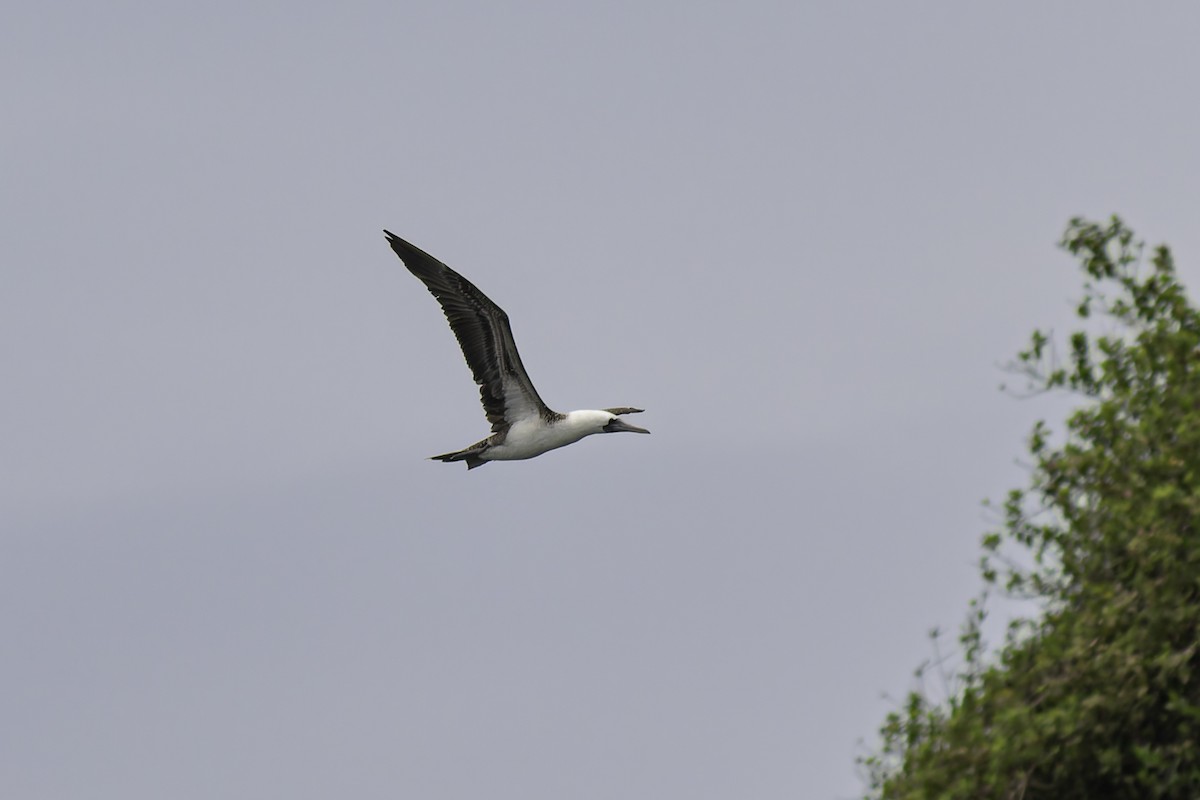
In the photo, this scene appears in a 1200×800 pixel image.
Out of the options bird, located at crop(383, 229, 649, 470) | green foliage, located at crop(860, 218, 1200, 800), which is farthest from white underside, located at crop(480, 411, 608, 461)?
green foliage, located at crop(860, 218, 1200, 800)

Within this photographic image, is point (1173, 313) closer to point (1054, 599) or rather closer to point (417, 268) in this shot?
point (1054, 599)

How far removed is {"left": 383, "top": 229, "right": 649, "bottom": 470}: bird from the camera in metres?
24.6

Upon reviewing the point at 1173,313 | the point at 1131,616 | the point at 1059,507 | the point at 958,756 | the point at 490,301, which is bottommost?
the point at 958,756

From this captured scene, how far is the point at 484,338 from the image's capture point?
24828mm

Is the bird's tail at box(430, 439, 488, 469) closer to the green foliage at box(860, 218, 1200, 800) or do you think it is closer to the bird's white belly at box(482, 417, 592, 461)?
the bird's white belly at box(482, 417, 592, 461)

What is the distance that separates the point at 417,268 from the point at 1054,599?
12.3 metres

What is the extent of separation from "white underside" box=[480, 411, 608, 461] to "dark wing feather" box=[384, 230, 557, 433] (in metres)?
0.16

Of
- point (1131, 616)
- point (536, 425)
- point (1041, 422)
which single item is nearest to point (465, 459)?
point (536, 425)

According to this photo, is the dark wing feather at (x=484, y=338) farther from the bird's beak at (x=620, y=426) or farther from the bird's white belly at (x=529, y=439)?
the bird's beak at (x=620, y=426)

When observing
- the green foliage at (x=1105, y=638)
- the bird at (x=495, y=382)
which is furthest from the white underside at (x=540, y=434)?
the green foliage at (x=1105, y=638)

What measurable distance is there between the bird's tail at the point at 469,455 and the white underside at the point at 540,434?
3.3 inches

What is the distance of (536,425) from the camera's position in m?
25.1

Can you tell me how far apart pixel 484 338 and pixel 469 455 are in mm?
1730

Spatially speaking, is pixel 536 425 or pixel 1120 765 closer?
pixel 1120 765
